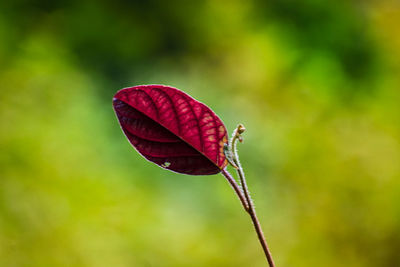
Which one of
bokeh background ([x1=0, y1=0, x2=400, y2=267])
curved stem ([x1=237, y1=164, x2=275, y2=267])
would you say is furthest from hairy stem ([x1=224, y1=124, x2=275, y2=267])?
bokeh background ([x1=0, y1=0, x2=400, y2=267])

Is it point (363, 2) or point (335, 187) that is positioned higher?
point (363, 2)

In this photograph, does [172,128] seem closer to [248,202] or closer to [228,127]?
[248,202]

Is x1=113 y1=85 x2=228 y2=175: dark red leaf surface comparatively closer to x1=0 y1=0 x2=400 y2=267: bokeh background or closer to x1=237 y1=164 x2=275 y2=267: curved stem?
x1=237 y1=164 x2=275 y2=267: curved stem

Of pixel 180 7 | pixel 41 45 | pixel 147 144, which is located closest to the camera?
pixel 147 144

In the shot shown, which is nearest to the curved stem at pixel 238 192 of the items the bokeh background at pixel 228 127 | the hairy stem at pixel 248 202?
the hairy stem at pixel 248 202

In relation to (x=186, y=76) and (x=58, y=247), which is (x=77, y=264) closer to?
(x=58, y=247)

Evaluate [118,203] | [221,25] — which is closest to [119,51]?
[221,25]

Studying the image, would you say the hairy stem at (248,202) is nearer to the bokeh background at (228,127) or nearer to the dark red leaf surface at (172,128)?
the dark red leaf surface at (172,128)
